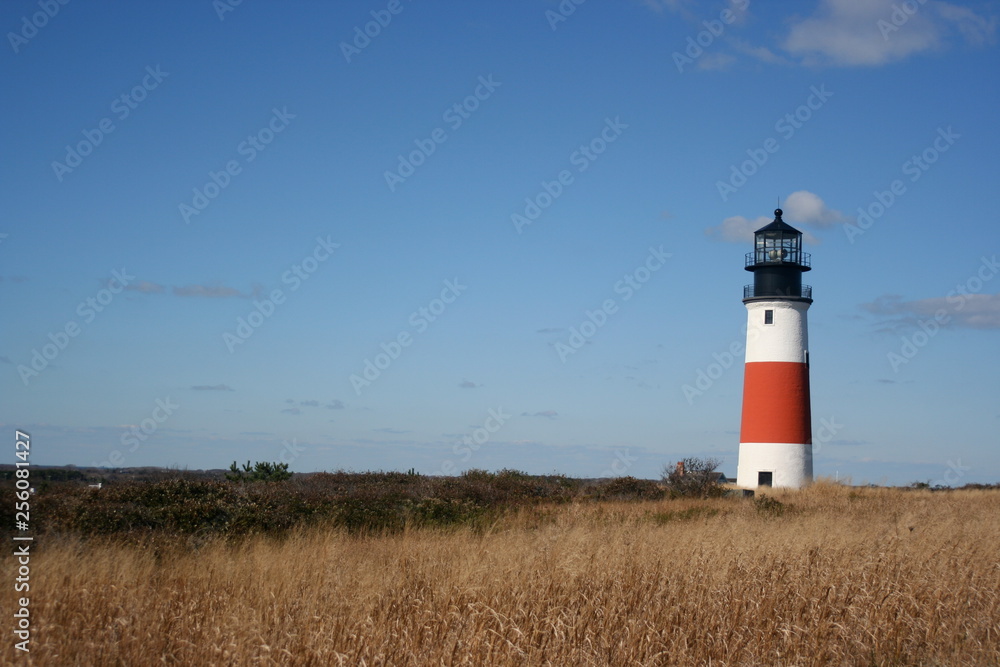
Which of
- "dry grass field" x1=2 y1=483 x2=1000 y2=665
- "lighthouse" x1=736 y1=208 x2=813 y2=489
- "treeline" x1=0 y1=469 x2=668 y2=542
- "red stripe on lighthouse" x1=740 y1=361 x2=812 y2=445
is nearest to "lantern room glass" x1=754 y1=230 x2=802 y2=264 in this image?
"lighthouse" x1=736 y1=208 x2=813 y2=489

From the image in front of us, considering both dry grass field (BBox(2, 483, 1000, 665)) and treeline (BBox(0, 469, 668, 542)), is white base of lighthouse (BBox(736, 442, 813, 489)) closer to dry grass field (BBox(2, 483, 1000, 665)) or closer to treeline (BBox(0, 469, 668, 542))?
treeline (BBox(0, 469, 668, 542))

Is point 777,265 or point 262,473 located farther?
point 777,265

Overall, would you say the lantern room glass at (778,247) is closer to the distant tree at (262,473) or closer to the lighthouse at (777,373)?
the lighthouse at (777,373)

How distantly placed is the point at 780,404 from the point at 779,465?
2232 mm

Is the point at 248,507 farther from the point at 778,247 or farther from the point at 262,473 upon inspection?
the point at 778,247

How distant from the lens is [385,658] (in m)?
6.02

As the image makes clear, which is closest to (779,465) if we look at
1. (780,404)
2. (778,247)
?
(780,404)

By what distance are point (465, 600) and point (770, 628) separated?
8.77 ft

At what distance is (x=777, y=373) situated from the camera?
31.5 metres

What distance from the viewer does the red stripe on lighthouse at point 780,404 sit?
103ft

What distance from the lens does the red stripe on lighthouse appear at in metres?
31.3

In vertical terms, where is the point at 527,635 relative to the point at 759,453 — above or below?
below

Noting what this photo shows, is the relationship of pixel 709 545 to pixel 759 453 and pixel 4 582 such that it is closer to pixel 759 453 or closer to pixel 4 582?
pixel 4 582

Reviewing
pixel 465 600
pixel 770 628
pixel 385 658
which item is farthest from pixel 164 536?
pixel 770 628
